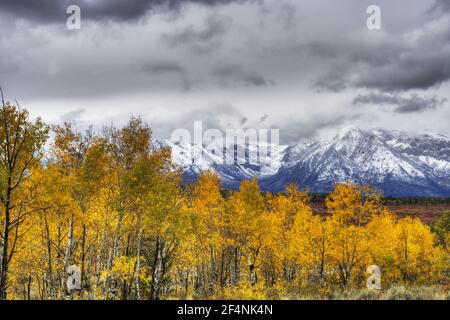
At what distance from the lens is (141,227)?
29531mm

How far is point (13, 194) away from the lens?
18938 millimetres

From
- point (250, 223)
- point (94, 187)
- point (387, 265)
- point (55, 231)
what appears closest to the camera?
point (94, 187)

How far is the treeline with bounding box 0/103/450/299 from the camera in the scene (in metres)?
23.6

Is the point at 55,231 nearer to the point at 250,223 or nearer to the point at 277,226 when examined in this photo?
the point at 250,223

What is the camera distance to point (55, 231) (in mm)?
33688

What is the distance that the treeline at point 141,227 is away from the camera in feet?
77.3
